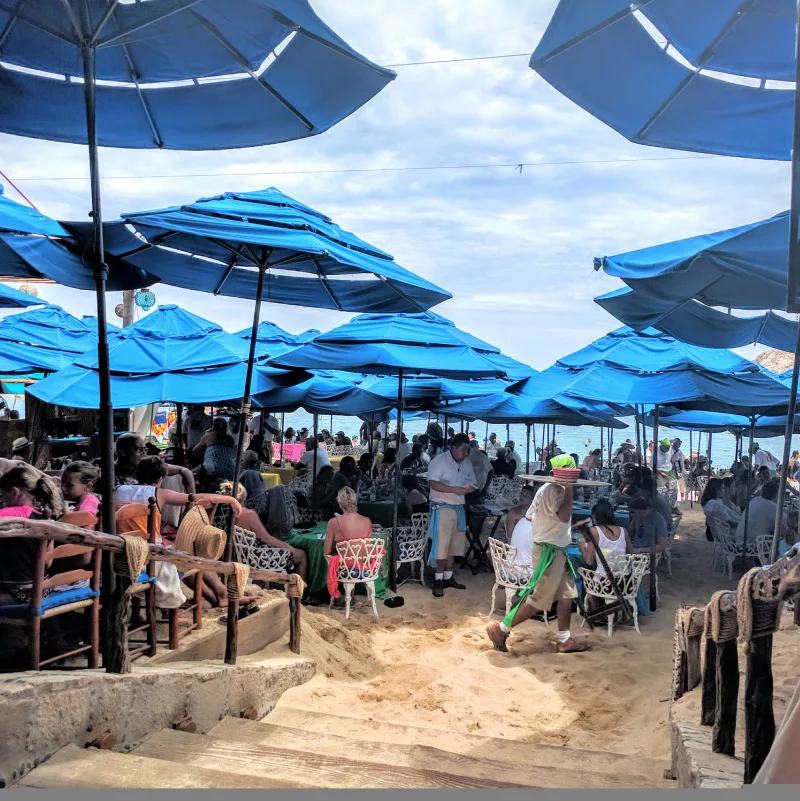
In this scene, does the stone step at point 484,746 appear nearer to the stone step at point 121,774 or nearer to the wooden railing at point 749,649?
the wooden railing at point 749,649

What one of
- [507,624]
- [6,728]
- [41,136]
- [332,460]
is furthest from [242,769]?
[332,460]

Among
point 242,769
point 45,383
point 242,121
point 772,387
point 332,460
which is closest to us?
point 242,769

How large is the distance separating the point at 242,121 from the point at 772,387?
6.60 metres

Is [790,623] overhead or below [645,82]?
below

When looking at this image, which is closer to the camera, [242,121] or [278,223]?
[242,121]

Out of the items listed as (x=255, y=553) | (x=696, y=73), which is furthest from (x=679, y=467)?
(x=696, y=73)

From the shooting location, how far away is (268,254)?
5.75m

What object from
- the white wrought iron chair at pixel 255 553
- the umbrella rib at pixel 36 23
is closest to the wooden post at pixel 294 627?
the white wrought iron chair at pixel 255 553

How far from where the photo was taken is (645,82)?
425 centimetres

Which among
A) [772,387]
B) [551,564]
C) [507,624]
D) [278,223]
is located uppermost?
[278,223]

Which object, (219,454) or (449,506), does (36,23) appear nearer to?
(449,506)

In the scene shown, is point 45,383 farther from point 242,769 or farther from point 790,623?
point 790,623

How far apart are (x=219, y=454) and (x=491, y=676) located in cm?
501

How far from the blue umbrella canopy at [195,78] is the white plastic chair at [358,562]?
3.84 metres
